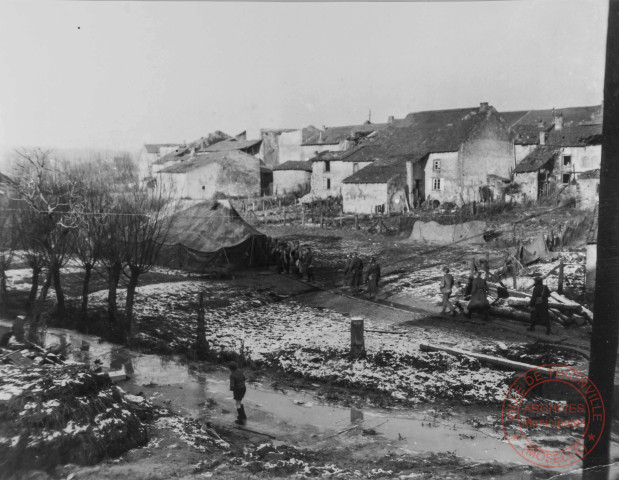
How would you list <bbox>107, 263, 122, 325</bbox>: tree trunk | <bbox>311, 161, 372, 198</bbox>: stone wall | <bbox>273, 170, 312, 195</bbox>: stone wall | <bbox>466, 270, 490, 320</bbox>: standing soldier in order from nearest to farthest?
<bbox>107, 263, 122, 325</bbox>: tree trunk < <bbox>466, 270, 490, 320</bbox>: standing soldier < <bbox>311, 161, 372, 198</bbox>: stone wall < <bbox>273, 170, 312, 195</bbox>: stone wall

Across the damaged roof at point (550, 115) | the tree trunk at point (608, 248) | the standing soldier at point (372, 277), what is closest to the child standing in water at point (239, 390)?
the tree trunk at point (608, 248)

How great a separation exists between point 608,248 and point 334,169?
3775 cm

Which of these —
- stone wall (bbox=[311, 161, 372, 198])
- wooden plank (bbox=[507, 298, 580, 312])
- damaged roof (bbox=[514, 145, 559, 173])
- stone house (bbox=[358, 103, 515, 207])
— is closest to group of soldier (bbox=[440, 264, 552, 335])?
wooden plank (bbox=[507, 298, 580, 312])

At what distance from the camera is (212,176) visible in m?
45.6

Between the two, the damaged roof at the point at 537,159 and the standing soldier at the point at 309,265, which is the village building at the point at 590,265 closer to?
the standing soldier at the point at 309,265

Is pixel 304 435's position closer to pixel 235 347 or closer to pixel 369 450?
pixel 369 450

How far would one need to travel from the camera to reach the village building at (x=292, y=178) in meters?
49.0

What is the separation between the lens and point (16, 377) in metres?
7.75

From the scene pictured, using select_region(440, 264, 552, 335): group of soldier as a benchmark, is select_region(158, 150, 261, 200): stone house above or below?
above

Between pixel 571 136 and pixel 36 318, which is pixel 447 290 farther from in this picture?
pixel 571 136

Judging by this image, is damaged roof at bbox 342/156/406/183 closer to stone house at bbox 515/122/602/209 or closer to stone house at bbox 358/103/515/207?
stone house at bbox 358/103/515/207

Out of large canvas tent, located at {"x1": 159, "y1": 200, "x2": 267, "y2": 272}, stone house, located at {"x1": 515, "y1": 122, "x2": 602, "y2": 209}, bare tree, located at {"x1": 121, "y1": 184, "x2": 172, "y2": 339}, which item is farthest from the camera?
stone house, located at {"x1": 515, "y1": 122, "x2": 602, "y2": 209}

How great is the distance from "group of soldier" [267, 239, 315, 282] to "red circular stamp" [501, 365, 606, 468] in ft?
40.0

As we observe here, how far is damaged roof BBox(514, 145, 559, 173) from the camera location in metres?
35.6
